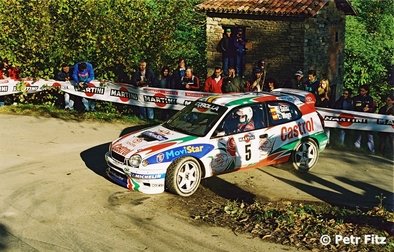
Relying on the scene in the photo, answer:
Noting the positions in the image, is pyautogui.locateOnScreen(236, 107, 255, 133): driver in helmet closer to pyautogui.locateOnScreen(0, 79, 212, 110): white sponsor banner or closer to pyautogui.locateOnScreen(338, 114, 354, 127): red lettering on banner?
pyautogui.locateOnScreen(338, 114, 354, 127): red lettering on banner

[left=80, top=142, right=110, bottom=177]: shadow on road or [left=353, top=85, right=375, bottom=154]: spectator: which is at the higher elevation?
[left=353, top=85, right=375, bottom=154]: spectator

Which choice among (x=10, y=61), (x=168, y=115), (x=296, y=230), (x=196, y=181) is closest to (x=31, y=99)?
(x=10, y=61)

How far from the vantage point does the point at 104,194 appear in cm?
1059

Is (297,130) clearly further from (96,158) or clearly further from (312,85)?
(96,158)

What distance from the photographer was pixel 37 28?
55.7 feet

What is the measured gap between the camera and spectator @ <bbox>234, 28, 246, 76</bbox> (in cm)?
2208

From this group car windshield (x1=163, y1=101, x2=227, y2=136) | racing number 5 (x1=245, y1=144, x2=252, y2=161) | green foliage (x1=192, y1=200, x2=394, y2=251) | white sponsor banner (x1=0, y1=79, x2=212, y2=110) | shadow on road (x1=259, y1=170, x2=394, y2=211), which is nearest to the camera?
green foliage (x1=192, y1=200, x2=394, y2=251)

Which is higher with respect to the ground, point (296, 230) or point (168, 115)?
point (168, 115)

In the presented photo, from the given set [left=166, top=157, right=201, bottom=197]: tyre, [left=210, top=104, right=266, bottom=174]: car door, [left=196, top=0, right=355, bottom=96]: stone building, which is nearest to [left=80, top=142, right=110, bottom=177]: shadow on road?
[left=166, top=157, right=201, bottom=197]: tyre

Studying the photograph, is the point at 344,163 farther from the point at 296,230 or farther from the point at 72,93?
the point at 72,93

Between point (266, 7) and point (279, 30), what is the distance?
964 mm

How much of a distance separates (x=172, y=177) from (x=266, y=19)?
1264 centimetres

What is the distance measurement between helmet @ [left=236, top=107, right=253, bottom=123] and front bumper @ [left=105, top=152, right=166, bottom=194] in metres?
1.99

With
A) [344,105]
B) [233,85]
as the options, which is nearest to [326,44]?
[233,85]
